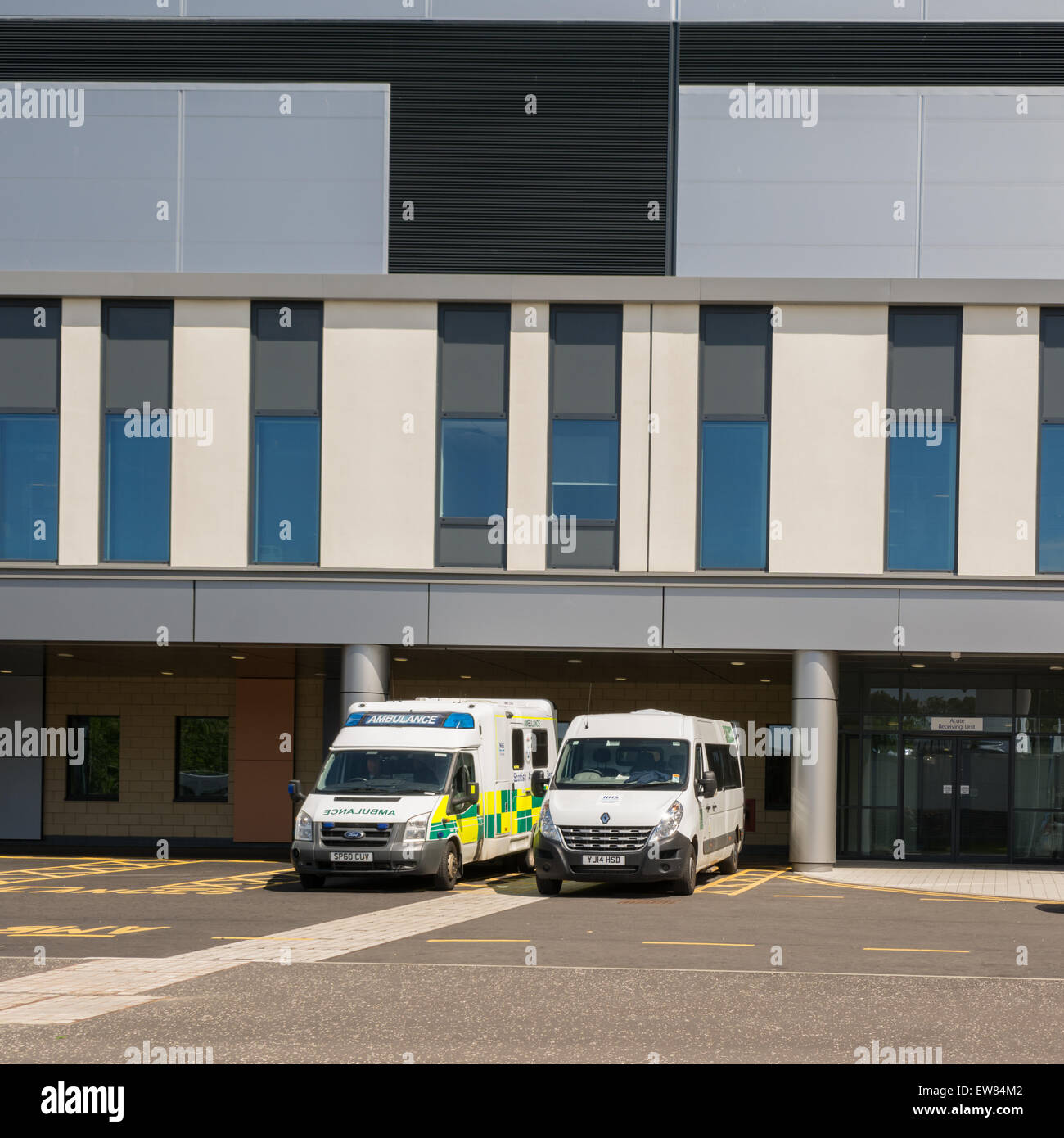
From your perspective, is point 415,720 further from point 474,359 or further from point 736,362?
point 736,362

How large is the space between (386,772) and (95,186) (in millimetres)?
11517

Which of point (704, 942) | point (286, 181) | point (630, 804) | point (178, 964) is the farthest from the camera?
point (286, 181)

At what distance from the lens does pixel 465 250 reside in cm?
2370

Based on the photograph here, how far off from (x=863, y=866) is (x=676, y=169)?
11.6 m

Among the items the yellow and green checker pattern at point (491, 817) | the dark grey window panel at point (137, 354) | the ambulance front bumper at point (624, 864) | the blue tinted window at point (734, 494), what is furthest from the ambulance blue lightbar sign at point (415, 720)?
the dark grey window panel at point (137, 354)

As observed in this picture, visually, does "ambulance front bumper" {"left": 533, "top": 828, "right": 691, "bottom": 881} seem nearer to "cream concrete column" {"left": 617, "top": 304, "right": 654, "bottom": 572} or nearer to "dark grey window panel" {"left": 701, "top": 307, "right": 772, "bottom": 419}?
"cream concrete column" {"left": 617, "top": 304, "right": 654, "bottom": 572}

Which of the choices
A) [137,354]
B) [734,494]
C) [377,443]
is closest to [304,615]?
[377,443]


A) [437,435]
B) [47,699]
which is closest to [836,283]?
[437,435]

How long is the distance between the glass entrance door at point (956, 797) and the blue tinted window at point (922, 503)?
162 inches

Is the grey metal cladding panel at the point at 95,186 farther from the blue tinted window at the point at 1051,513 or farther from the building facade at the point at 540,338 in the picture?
the blue tinted window at the point at 1051,513

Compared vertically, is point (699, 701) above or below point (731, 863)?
above

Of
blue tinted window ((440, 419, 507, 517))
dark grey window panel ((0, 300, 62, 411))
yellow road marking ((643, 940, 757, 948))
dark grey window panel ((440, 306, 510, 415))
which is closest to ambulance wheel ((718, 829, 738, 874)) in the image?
blue tinted window ((440, 419, 507, 517))

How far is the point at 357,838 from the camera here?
17781mm

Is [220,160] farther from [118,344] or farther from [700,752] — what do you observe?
[700,752]
